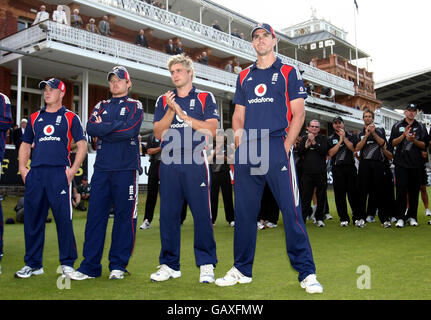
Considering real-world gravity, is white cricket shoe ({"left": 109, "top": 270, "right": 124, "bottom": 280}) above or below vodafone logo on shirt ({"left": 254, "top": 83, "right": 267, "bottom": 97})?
below

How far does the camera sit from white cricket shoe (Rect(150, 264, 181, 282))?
4.15 meters

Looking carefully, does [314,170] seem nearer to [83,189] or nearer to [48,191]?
[48,191]

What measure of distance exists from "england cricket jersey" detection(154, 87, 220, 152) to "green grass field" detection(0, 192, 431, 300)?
54.1 inches

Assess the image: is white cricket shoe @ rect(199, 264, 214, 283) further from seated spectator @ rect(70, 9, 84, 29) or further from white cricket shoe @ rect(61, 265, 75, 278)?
seated spectator @ rect(70, 9, 84, 29)

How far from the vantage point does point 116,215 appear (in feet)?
14.9

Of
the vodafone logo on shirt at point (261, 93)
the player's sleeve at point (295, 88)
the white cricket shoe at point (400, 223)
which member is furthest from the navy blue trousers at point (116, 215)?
the white cricket shoe at point (400, 223)

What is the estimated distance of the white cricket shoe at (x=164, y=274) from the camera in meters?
4.15

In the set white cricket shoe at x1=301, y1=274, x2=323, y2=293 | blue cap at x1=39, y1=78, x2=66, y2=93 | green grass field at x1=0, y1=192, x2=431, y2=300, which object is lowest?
green grass field at x1=0, y1=192, x2=431, y2=300

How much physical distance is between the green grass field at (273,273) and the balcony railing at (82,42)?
12.8 meters

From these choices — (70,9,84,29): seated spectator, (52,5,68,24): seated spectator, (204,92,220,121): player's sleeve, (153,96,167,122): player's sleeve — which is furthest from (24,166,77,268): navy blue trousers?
(70,9,84,29): seated spectator

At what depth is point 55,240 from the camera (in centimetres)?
738

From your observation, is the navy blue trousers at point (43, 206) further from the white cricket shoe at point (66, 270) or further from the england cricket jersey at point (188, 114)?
the england cricket jersey at point (188, 114)

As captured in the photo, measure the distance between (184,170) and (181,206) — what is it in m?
0.38
